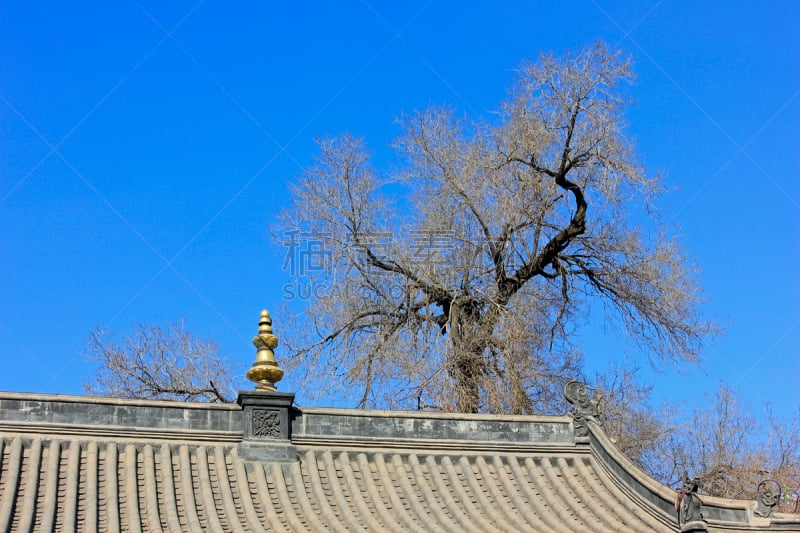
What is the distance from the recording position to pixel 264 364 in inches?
481

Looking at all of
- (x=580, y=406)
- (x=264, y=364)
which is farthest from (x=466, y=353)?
(x=264, y=364)

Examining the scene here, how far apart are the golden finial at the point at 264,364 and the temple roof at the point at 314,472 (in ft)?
1.00

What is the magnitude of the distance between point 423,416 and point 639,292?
1210cm

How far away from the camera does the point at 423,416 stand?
12.5 metres

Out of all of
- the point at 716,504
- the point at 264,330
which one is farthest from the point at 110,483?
the point at 716,504

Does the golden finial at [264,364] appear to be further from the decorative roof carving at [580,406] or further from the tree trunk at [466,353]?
the tree trunk at [466,353]

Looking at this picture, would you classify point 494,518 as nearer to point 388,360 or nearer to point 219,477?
point 219,477

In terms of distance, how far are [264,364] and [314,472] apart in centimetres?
134

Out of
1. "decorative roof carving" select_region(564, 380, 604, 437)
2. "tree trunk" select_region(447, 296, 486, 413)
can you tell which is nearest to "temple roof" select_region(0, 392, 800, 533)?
"decorative roof carving" select_region(564, 380, 604, 437)

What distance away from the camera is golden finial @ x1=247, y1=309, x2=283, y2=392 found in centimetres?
1216

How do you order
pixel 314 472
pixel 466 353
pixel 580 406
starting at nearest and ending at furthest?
pixel 314 472
pixel 580 406
pixel 466 353

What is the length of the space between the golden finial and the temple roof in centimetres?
30

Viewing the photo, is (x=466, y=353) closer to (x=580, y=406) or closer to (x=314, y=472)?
(x=580, y=406)

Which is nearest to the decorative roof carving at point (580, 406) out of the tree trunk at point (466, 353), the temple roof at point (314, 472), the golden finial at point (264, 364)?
the temple roof at point (314, 472)
